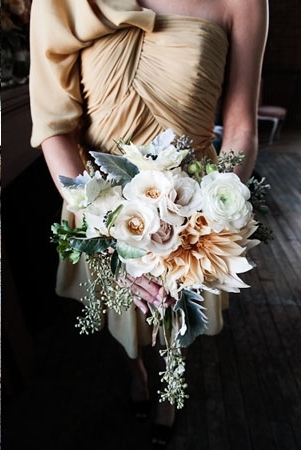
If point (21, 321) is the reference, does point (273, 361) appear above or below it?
below

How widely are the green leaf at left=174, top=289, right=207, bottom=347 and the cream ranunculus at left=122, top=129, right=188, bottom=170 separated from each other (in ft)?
0.69

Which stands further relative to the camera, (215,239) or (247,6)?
(247,6)

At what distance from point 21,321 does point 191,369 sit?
0.67 m

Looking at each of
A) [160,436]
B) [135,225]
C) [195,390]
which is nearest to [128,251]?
[135,225]

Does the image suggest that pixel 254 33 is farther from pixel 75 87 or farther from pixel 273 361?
pixel 273 361

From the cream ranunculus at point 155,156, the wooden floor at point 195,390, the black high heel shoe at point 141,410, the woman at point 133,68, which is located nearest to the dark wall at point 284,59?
the wooden floor at point 195,390

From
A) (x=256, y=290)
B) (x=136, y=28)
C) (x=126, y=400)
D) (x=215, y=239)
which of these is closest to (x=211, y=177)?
(x=215, y=239)

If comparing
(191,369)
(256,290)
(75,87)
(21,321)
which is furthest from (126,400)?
(75,87)

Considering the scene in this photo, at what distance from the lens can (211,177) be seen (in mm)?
538

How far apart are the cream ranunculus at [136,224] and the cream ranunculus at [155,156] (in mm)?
63

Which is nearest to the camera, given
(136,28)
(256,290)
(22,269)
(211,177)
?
(211,177)

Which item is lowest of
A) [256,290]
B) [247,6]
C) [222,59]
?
[256,290]

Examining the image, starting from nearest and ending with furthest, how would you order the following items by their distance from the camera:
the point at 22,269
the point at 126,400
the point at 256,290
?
the point at 126,400 < the point at 22,269 < the point at 256,290

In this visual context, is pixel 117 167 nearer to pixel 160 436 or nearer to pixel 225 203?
pixel 225 203
